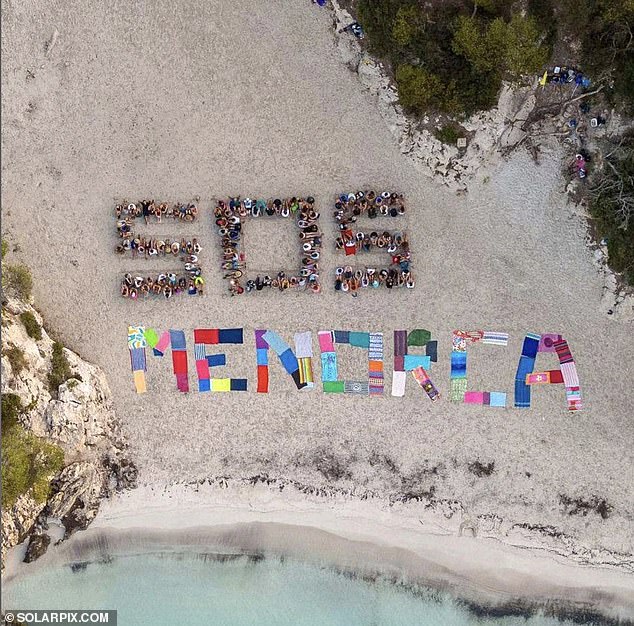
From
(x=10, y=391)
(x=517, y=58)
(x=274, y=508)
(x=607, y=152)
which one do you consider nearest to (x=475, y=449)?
(x=274, y=508)

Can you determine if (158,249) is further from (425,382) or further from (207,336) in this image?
(425,382)

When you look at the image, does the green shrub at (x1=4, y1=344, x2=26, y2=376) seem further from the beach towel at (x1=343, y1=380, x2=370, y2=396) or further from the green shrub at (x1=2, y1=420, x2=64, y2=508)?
the beach towel at (x1=343, y1=380, x2=370, y2=396)

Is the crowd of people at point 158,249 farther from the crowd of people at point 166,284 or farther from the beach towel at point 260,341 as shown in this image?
the beach towel at point 260,341

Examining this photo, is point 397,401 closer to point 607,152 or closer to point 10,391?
point 607,152

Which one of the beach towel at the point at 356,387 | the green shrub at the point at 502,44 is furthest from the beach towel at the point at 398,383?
the green shrub at the point at 502,44

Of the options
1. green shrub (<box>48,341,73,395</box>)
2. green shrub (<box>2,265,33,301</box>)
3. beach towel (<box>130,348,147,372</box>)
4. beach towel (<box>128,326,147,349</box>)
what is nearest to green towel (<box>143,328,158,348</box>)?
beach towel (<box>128,326,147,349</box>)
